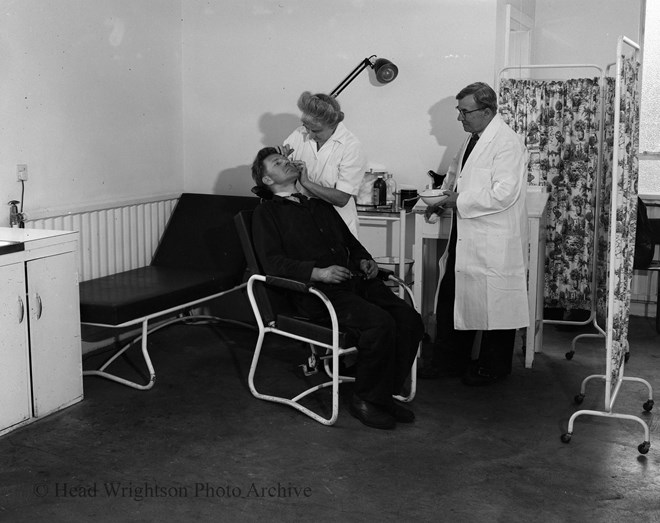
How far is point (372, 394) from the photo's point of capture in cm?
364

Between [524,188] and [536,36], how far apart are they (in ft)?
7.67

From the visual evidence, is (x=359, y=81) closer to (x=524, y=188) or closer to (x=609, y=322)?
(x=524, y=188)

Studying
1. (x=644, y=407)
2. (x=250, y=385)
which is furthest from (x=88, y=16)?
(x=644, y=407)

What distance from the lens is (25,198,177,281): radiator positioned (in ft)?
14.8

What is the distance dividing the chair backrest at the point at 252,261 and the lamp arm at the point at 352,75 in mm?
1430

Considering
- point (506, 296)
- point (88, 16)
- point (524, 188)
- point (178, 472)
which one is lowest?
point (178, 472)

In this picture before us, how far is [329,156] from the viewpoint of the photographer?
14.2ft

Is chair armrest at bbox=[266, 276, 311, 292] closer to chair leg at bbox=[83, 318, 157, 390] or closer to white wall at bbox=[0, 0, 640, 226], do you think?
chair leg at bbox=[83, 318, 157, 390]

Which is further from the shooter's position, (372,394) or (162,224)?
(162,224)

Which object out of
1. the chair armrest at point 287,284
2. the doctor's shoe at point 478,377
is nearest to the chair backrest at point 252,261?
the chair armrest at point 287,284

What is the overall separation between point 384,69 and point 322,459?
8.22 ft

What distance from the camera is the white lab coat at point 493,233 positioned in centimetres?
409

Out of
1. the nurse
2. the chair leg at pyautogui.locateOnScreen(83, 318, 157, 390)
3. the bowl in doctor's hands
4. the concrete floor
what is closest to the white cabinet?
the concrete floor

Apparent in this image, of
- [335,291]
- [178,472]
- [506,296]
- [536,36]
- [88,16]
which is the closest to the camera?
[178,472]
